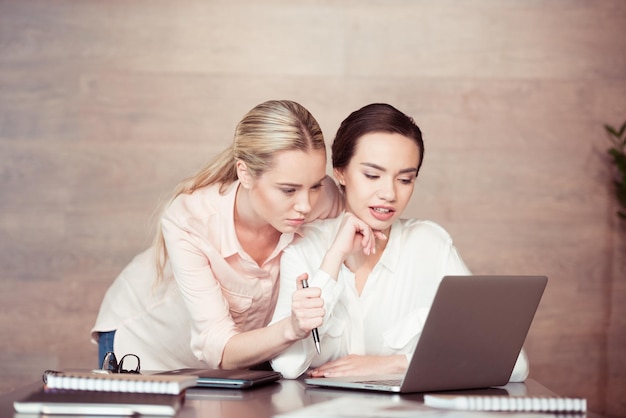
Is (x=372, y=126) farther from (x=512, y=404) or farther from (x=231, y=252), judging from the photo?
(x=512, y=404)

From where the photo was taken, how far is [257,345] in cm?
180

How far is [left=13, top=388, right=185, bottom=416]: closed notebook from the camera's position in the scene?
117cm

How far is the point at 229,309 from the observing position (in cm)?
222

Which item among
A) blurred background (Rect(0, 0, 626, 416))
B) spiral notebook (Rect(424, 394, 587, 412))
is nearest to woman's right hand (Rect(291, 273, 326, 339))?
spiral notebook (Rect(424, 394, 587, 412))

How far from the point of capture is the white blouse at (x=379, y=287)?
6.23ft

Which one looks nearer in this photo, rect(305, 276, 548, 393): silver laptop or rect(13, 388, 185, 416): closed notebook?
rect(13, 388, 185, 416): closed notebook

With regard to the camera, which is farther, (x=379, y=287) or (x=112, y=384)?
(x=379, y=287)

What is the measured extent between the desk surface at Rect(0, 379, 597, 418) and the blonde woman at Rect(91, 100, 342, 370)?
0.87ft

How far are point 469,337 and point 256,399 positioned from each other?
15.1 inches

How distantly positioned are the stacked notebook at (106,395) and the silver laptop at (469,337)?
326 millimetres

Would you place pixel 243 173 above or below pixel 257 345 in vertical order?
above

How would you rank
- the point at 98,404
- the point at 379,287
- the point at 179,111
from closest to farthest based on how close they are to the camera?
the point at 98,404
the point at 379,287
the point at 179,111

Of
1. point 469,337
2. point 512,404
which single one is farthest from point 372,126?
point 512,404

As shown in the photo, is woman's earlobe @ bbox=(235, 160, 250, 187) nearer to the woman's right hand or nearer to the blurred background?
the woman's right hand
